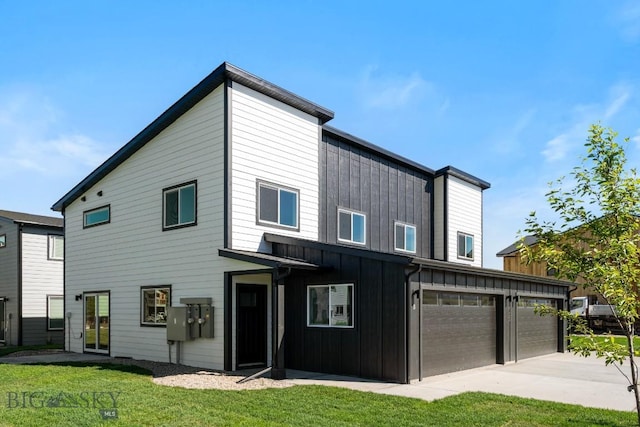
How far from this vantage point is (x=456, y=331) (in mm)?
13023

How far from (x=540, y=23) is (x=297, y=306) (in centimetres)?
781

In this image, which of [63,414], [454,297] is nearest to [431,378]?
[454,297]

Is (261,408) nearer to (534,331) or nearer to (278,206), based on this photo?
(278,206)

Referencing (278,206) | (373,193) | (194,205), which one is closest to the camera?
(194,205)

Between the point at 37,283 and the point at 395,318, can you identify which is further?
the point at 37,283

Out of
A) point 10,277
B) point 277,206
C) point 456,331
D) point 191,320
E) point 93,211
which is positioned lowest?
point 456,331

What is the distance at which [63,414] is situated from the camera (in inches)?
307

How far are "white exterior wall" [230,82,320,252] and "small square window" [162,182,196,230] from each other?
1.48m

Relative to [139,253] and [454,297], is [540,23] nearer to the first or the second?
[454,297]

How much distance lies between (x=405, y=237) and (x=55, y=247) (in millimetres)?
14394

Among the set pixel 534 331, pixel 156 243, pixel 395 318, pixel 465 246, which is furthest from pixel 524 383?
pixel 465 246

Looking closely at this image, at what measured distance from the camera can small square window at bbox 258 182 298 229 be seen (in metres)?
13.5

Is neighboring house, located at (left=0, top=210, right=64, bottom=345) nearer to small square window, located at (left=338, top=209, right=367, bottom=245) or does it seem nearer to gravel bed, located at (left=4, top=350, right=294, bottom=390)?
gravel bed, located at (left=4, top=350, right=294, bottom=390)

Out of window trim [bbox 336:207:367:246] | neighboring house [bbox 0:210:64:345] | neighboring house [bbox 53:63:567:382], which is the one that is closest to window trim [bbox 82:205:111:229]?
neighboring house [bbox 53:63:567:382]
